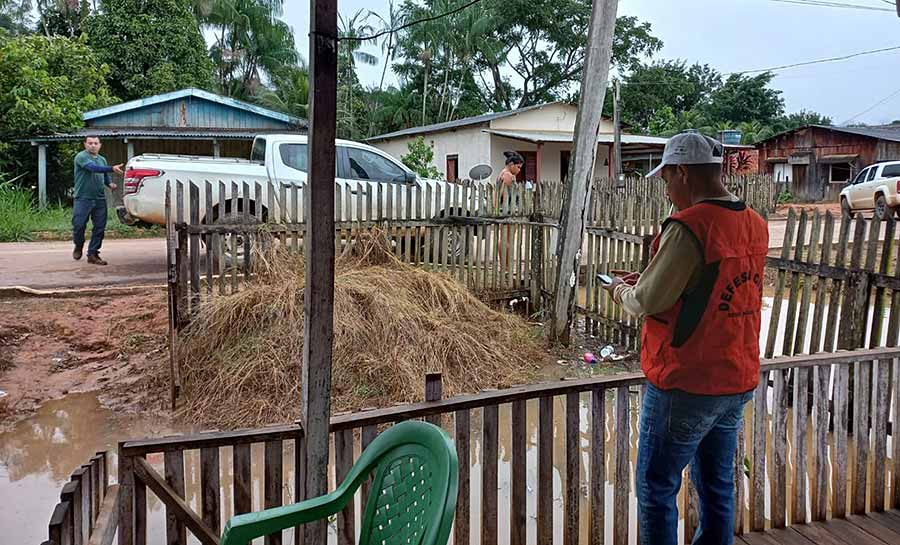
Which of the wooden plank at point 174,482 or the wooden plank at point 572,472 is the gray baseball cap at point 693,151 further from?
the wooden plank at point 174,482

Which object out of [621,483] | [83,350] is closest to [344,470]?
[621,483]

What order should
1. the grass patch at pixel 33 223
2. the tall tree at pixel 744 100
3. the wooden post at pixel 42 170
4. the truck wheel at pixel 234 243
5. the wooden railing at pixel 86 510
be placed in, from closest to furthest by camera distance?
1. the wooden railing at pixel 86 510
2. the truck wheel at pixel 234 243
3. the grass patch at pixel 33 223
4. the wooden post at pixel 42 170
5. the tall tree at pixel 744 100

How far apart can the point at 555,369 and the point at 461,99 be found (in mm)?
31364

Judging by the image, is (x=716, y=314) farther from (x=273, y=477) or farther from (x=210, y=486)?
(x=210, y=486)

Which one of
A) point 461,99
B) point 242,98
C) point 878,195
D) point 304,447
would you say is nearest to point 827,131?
point 878,195

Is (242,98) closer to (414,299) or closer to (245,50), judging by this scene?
(245,50)

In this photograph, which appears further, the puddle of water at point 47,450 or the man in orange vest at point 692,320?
the puddle of water at point 47,450

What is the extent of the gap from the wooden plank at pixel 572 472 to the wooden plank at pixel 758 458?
82 centimetres

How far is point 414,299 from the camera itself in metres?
6.13

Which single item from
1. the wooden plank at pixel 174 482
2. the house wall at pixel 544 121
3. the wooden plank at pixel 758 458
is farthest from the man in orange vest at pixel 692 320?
the house wall at pixel 544 121

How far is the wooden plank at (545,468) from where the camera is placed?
266cm

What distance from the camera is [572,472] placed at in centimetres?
277

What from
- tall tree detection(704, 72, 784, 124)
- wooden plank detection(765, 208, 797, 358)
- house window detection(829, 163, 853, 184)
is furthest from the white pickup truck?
tall tree detection(704, 72, 784, 124)

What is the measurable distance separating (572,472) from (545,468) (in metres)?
0.15
